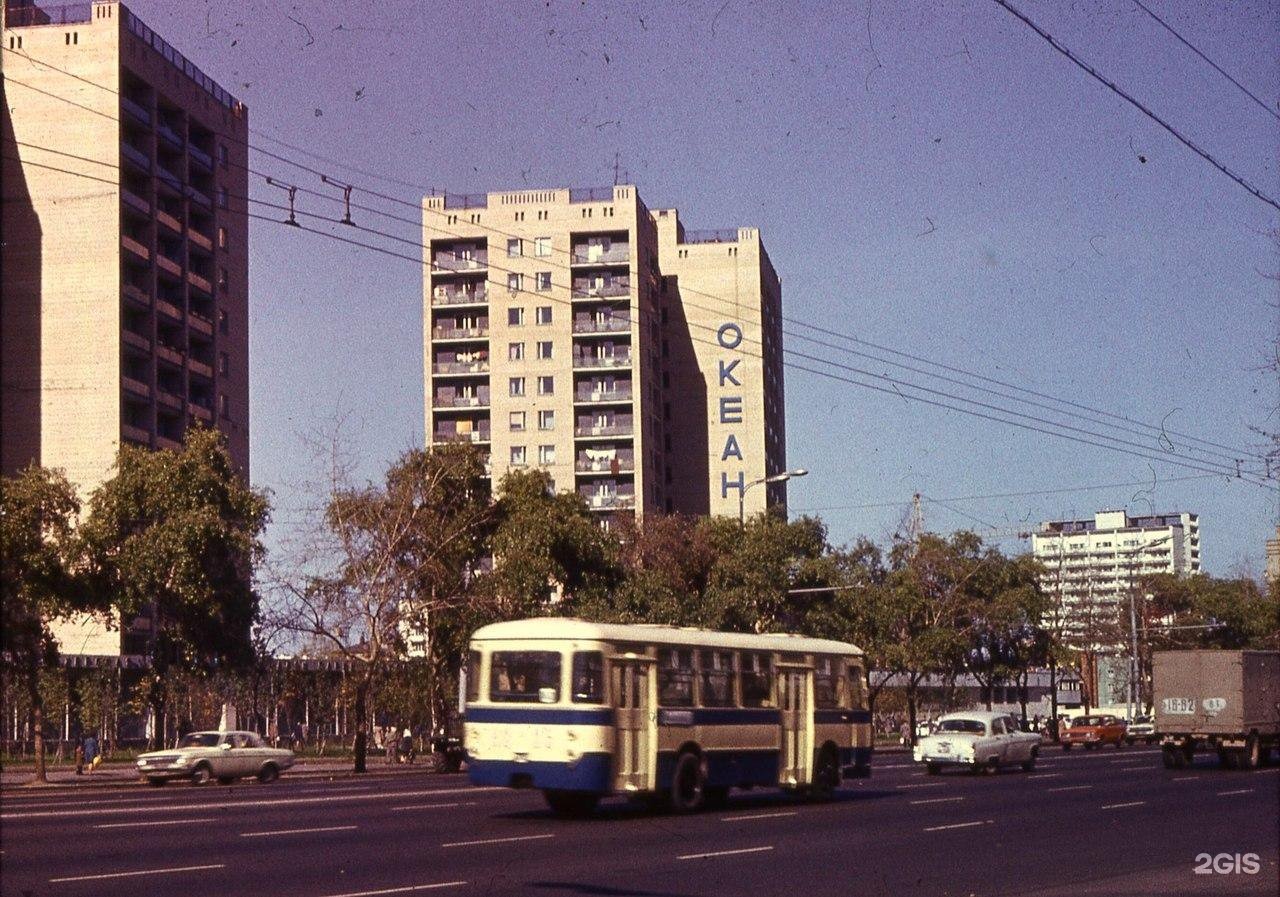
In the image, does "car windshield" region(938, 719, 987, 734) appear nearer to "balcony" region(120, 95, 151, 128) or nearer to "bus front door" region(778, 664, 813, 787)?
"bus front door" region(778, 664, 813, 787)

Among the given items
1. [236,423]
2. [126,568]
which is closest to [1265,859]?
[126,568]

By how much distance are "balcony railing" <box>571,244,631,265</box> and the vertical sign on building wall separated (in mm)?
10939

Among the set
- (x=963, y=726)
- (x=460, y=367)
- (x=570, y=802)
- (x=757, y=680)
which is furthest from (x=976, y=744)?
(x=460, y=367)

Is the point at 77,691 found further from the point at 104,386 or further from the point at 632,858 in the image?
the point at 632,858

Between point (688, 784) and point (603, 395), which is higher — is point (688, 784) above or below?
below

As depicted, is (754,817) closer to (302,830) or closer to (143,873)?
(302,830)

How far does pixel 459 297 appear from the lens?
108812 millimetres

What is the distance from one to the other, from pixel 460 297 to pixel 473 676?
86.9 metres

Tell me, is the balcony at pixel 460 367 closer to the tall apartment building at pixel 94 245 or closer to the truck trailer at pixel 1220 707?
the tall apartment building at pixel 94 245

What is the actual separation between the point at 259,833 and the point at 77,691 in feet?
116

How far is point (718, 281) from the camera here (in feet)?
377

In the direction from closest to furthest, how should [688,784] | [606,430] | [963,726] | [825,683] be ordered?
[688,784]
[825,683]
[963,726]
[606,430]

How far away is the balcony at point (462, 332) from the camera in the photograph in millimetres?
108438

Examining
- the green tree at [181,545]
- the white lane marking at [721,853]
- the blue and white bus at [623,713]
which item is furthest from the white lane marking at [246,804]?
the green tree at [181,545]
